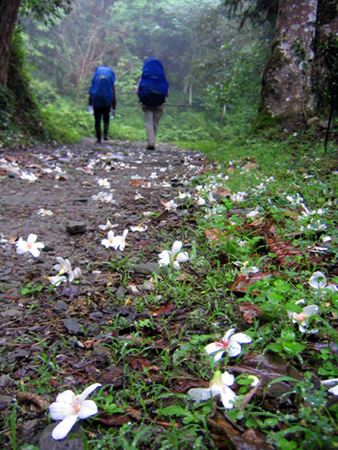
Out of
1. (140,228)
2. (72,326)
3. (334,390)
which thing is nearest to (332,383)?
(334,390)

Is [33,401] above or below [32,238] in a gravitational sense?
below

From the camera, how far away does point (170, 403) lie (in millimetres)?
1110

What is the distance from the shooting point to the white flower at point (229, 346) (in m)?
1.19

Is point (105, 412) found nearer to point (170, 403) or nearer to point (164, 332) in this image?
point (170, 403)

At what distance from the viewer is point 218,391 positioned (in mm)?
1031

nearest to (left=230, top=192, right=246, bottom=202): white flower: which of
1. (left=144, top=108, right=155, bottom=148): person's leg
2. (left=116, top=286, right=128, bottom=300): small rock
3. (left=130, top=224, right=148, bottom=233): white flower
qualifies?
(left=130, top=224, right=148, bottom=233): white flower

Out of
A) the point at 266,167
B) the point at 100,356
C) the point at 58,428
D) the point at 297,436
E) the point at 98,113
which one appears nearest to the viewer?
the point at 297,436

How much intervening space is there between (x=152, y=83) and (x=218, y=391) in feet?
26.7

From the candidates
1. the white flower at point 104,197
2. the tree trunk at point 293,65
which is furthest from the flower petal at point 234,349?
the tree trunk at point 293,65

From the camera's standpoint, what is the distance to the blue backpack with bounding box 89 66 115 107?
8.14 m

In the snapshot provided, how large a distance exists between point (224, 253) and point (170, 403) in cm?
108

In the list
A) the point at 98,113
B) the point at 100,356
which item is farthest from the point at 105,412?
the point at 98,113

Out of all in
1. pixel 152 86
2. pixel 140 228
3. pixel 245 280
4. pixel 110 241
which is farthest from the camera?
pixel 152 86

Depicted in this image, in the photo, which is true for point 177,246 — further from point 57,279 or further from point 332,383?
point 332,383
